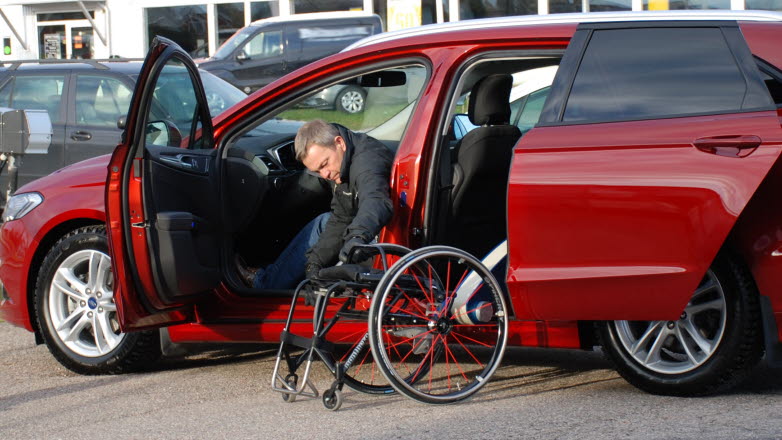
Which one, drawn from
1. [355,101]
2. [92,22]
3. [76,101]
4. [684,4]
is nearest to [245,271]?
[355,101]

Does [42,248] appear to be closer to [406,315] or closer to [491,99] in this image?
[406,315]

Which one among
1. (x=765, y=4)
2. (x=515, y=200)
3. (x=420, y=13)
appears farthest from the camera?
(x=420, y=13)

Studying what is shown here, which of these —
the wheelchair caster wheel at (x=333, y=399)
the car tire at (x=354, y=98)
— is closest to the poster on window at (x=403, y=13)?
the car tire at (x=354, y=98)

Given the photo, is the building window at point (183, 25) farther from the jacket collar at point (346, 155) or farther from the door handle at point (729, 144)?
the door handle at point (729, 144)

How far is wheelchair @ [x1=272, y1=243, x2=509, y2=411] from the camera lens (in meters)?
5.00

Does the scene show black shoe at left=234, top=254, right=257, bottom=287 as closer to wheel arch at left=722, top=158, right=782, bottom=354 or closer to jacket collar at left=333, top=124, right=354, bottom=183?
jacket collar at left=333, top=124, right=354, bottom=183

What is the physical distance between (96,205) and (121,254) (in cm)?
70

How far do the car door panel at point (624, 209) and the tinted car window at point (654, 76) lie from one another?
83 mm

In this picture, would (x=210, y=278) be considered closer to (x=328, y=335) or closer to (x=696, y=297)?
(x=328, y=335)

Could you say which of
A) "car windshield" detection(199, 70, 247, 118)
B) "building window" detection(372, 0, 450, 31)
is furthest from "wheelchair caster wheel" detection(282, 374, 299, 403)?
"building window" detection(372, 0, 450, 31)

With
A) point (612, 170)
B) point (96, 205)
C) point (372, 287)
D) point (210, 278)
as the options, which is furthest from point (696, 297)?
point (96, 205)

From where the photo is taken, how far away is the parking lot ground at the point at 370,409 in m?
4.62

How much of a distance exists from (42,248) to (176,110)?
108 cm

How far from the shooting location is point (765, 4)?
24297 mm
